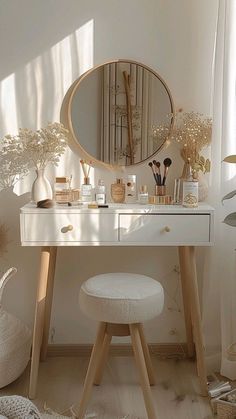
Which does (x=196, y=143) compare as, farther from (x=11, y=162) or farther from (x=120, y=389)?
(x=120, y=389)

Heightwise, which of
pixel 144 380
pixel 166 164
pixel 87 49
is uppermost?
pixel 87 49

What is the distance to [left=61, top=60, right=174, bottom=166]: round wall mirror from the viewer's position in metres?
2.40

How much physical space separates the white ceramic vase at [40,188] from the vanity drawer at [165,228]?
41cm

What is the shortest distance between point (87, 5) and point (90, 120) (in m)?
0.56

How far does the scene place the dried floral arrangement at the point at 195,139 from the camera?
2.36 m

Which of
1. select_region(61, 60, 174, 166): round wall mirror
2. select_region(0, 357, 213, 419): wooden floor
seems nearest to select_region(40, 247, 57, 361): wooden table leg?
select_region(0, 357, 213, 419): wooden floor

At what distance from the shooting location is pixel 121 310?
189 cm

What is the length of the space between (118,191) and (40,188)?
1.25ft

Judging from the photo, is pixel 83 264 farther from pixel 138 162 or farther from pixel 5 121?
pixel 5 121

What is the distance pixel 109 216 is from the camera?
2.14 m

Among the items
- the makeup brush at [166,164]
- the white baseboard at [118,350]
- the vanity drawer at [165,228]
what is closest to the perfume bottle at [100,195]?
the vanity drawer at [165,228]

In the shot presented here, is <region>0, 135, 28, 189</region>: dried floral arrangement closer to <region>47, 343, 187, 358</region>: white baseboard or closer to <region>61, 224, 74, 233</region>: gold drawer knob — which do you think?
<region>61, 224, 74, 233</region>: gold drawer knob

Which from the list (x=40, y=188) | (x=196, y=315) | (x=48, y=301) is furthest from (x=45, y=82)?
(x=196, y=315)

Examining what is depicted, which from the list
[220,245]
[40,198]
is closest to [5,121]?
[40,198]
